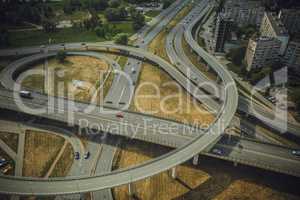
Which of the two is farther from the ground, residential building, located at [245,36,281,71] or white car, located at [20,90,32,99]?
residential building, located at [245,36,281,71]

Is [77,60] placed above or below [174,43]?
below

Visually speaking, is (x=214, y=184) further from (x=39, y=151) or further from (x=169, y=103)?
(x=39, y=151)

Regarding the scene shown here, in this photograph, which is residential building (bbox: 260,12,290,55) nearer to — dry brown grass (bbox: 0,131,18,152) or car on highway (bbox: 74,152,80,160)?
car on highway (bbox: 74,152,80,160)

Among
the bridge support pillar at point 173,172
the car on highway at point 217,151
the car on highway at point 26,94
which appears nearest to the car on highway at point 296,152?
the car on highway at point 217,151

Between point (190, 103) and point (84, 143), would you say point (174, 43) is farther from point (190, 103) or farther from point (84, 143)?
point (84, 143)

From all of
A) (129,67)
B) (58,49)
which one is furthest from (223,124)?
(58,49)

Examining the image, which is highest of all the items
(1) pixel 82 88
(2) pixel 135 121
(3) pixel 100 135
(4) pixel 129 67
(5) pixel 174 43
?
(5) pixel 174 43

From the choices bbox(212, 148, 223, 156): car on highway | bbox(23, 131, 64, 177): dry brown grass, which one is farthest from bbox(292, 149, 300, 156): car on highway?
bbox(23, 131, 64, 177): dry brown grass

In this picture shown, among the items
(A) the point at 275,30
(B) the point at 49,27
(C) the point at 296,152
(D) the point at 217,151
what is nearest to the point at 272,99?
(C) the point at 296,152
